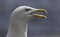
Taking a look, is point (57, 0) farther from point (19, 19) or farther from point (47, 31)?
point (19, 19)

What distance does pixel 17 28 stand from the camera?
3.32 metres

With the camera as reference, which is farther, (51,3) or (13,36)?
(51,3)

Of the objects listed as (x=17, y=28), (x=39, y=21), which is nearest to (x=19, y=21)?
(x=17, y=28)

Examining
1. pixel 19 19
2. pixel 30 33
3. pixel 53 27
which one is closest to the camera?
pixel 19 19

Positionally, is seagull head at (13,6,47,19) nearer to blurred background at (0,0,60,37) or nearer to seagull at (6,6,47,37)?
seagull at (6,6,47,37)

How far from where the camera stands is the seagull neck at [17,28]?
3.28 m

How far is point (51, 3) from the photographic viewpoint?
9.54m

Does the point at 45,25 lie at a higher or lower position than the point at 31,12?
higher

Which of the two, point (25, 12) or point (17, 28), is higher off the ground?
point (25, 12)

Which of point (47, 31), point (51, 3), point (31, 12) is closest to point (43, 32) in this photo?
point (47, 31)

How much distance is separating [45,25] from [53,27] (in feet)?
1.11

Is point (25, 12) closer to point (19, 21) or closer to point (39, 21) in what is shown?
point (19, 21)

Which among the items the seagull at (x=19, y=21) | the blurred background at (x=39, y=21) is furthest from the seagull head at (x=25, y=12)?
the blurred background at (x=39, y=21)

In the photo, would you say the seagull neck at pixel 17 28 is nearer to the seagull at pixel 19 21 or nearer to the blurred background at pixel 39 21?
the seagull at pixel 19 21
